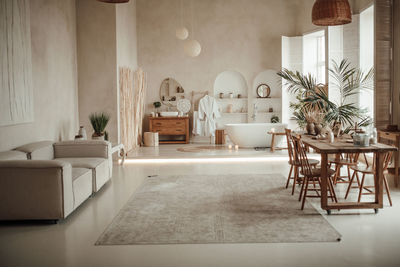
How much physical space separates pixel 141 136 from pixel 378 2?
657 centimetres

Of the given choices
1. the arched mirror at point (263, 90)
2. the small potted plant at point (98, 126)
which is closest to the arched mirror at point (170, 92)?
the arched mirror at point (263, 90)

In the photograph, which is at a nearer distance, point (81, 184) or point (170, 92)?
point (81, 184)

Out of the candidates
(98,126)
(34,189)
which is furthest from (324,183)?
(98,126)

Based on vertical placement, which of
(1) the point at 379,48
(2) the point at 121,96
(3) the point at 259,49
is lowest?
(2) the point at 121,96

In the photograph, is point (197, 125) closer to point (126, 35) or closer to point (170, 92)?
point (170, 92)

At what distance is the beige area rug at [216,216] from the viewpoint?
12.2 feet

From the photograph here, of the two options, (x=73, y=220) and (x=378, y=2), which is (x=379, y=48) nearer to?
(x=378, y=2)

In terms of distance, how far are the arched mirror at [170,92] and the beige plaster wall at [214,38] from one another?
136 mm

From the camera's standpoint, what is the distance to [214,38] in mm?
11672

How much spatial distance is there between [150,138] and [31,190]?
6542 mm

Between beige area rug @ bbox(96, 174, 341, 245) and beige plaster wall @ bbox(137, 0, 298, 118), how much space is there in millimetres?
6051

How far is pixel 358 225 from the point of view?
4035mm

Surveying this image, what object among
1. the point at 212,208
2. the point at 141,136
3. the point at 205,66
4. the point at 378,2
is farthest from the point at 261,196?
the point at 205,66

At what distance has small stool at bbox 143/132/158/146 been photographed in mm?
10672
